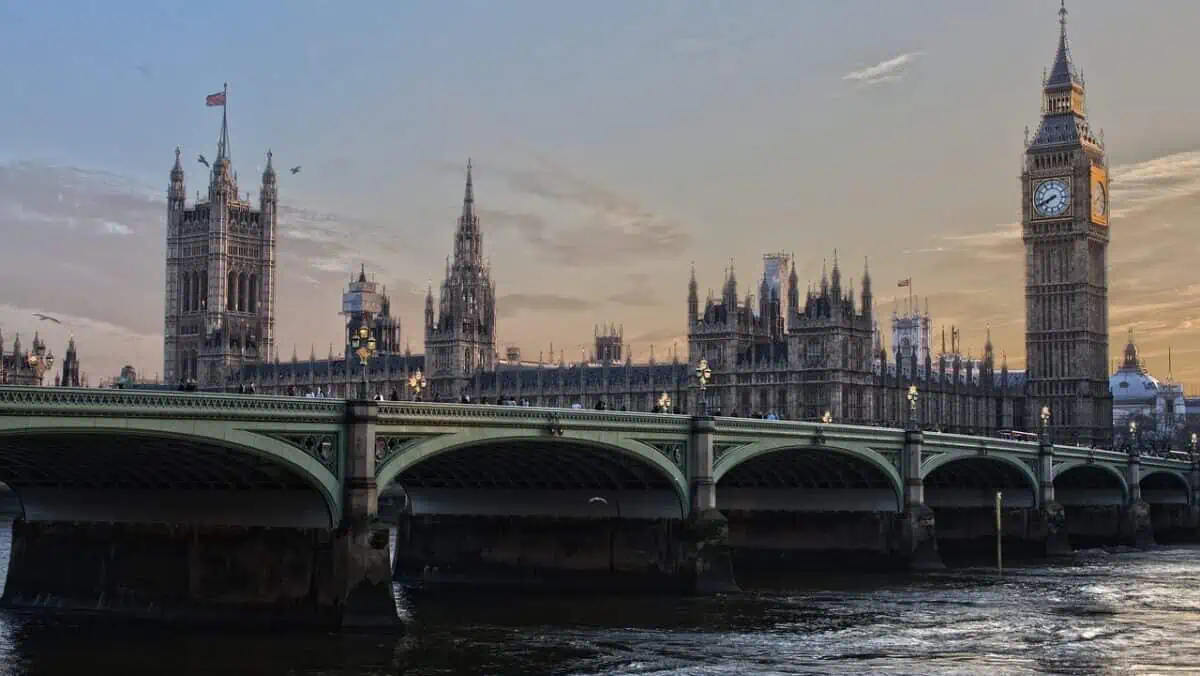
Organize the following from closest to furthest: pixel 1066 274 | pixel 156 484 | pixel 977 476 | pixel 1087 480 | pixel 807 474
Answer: pixel 156 484 → pixel 807 474 → pixel 977 476 → pixel 1087 480 → pixel 1066 274

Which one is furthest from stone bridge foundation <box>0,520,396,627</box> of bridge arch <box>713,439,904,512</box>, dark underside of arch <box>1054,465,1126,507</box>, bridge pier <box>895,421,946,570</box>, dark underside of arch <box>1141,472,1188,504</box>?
dark underside of arch <box>1141,472,1188,504</box>

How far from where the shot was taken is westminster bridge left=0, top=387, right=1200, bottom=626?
5288 cm

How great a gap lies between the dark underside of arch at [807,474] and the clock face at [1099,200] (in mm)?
108854

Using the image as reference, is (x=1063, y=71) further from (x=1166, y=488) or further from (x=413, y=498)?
(x=413, y=498)

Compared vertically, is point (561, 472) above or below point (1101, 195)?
below

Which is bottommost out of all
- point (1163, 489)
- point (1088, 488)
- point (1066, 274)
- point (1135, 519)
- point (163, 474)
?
point (1135, 519)

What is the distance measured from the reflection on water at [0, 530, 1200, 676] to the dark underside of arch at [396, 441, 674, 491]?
522 centimetres

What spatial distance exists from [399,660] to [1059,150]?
Answer: 15329cm

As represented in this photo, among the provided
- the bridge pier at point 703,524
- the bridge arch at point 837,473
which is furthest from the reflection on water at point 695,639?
the bridge arch at point 837,473

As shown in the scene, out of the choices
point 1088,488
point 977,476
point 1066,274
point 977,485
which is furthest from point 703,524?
point 1066,274

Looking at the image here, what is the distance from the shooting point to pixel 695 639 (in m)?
57.2

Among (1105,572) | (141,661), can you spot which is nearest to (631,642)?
(141,661)

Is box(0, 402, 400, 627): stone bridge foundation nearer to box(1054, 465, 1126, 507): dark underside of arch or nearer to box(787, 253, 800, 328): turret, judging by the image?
box(1054, 465, 1126, 507): dark underside of arch

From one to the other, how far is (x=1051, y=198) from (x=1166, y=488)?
167 feet
